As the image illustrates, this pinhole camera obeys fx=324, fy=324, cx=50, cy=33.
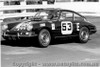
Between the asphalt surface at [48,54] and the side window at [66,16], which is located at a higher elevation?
the side window at [66,16]

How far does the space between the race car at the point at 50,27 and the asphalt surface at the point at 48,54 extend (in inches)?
14.8

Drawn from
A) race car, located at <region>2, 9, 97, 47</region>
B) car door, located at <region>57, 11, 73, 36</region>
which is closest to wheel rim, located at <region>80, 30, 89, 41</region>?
race car, located at <region>2, 9, 97, 47</region>

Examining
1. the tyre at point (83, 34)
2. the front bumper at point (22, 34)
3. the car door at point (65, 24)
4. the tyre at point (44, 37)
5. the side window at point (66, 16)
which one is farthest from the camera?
the tyre at point (83, 34)

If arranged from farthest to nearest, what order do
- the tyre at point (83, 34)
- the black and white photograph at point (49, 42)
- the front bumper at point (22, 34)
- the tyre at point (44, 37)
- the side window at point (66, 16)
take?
the tyre at point (83, 34)
the side window at point (66, 16)
the tyre at point (44, 37)
the front bumper at point (22, 34)
the black and white photograph at point (49, 42)

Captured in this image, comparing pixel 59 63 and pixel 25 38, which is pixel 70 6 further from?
pixel 59 63

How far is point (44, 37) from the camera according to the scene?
37.0 feet

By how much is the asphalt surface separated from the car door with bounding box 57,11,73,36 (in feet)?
1.68

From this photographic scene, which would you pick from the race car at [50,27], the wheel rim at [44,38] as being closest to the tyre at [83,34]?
the race car at [50,27]

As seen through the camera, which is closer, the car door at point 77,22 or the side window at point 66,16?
the side window at point 66,16

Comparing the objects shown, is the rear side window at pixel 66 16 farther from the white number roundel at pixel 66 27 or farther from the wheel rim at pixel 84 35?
the wheel rim at pixel 84 35

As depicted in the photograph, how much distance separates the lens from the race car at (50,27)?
36.5 feet

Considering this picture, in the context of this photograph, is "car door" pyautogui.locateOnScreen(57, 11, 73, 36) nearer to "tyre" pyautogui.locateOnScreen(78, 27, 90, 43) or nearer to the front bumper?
"tyre" pyautogui.locateOnScreen(78, 27, 90, 43)

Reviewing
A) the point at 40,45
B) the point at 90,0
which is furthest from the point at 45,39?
the point at 90,0

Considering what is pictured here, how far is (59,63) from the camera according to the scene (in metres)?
8.61
